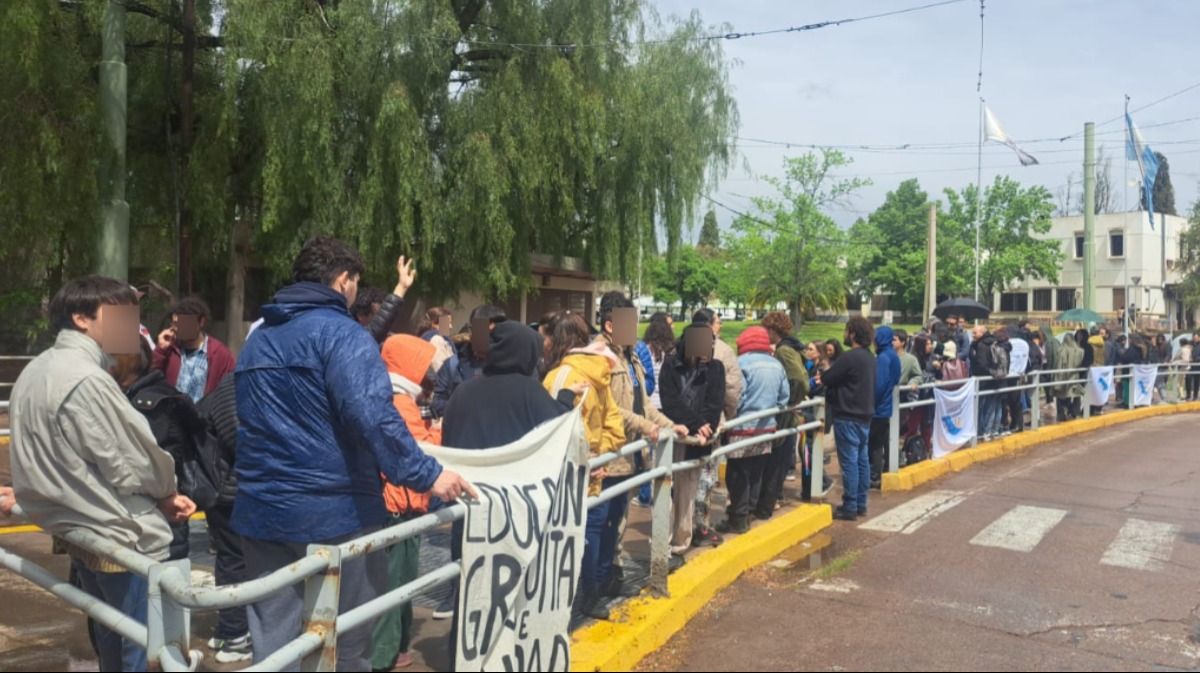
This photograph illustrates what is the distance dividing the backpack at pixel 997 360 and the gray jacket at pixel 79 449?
12.5m

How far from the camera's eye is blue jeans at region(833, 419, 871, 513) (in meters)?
8.67

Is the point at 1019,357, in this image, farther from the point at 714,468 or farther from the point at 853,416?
the point at 714,468

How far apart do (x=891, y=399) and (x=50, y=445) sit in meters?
8.48

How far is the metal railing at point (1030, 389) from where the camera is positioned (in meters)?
10.4

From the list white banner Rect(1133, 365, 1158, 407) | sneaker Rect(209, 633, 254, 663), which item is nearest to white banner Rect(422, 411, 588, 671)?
sneaker Rect(209, 633, 254, 663)

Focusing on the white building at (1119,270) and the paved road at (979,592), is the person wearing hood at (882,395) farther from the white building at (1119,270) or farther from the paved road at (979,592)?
the white building at (1119,270)

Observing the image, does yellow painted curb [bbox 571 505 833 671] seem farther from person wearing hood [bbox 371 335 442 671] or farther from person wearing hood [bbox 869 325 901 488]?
person wearing hood [bbox 869 325 901 488]

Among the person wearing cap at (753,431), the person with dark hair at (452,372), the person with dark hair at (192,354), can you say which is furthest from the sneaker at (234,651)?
the person wearing cap at (753,431)

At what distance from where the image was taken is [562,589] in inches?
171

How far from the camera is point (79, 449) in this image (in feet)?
10.5

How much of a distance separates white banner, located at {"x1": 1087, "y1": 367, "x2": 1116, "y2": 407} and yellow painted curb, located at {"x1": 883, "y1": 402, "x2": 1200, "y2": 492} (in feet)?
1.05

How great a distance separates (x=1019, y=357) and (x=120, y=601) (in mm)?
13448

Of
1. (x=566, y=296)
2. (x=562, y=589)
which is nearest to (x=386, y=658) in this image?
(x=562, y=589)

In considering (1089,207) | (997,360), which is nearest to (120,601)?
(997,360)
